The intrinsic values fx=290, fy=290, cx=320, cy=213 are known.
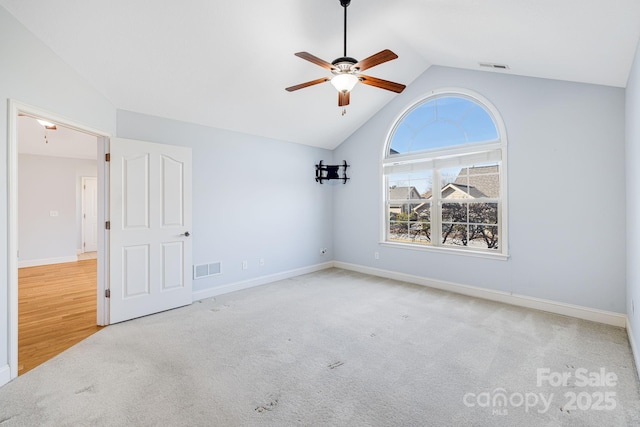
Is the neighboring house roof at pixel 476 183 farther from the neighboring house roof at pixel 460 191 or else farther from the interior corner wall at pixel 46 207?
the interior corner wall at pixel 46 207

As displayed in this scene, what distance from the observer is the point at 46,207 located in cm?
633

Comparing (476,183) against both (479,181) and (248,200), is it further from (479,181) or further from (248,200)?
(248,200)

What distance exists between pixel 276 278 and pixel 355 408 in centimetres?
329

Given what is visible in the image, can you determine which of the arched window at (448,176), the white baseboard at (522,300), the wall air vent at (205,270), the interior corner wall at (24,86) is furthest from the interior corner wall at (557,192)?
the interior corner wall at (24,86)

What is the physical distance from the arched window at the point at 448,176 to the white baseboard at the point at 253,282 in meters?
1.54

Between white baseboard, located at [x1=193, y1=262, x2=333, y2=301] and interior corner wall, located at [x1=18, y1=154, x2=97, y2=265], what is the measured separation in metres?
4.72

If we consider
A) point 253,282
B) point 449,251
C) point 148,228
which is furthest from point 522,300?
point 148,228

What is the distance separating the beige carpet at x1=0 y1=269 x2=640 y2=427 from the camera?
1824 millimetres

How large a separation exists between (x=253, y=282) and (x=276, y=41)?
11.2ft

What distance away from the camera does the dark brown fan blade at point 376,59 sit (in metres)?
2.26

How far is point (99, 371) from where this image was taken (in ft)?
7.58

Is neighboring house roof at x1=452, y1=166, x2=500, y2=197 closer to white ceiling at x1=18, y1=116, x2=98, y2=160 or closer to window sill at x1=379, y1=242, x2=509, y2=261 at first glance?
window sill at x1=379, y1=242, x2=509, y2=261

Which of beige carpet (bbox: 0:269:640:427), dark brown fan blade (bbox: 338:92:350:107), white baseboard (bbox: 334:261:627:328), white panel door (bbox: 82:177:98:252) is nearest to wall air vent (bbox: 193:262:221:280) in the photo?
beige carpet (bbox: 0:269:640:427)

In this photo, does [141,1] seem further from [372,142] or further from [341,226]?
[341,226]
